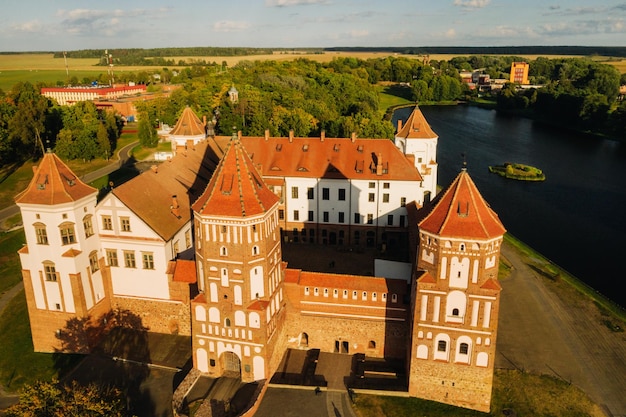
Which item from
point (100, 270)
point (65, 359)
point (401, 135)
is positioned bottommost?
point (65, 359)

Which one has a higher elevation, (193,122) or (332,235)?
(193,122)

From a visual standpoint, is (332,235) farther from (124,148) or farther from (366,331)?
(124,148)

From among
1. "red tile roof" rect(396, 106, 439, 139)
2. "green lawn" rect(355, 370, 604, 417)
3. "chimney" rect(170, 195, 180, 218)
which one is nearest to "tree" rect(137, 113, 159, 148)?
"red tile roof" rect(396, 106, 439, 139)

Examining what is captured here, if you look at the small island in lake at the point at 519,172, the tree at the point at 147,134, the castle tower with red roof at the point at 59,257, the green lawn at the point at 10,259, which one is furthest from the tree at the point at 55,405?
Result: the small island in lake at the point at 519,172

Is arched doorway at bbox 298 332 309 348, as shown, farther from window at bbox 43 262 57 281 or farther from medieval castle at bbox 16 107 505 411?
window at bbox 43 262 57 281

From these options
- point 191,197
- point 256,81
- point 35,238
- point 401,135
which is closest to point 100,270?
point 35,238

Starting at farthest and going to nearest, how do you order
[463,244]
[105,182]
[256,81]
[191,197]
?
[256,81] < [105,182] < [191,197] < [463,244]

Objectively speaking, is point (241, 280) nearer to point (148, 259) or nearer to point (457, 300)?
point (148, 259)

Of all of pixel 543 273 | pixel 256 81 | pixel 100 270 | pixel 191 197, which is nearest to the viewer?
pixel 100 270
